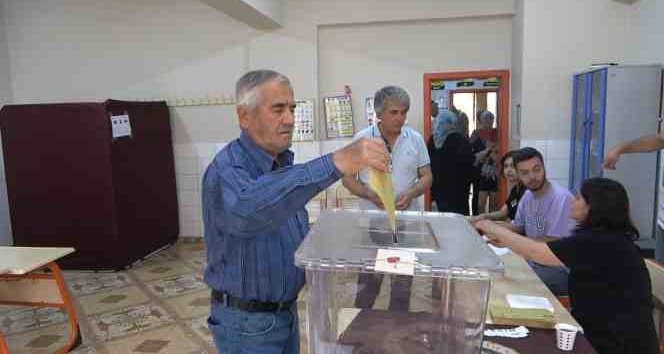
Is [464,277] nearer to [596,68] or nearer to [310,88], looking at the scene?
[596,68]

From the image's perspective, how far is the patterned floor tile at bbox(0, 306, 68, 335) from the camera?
335 centimetres

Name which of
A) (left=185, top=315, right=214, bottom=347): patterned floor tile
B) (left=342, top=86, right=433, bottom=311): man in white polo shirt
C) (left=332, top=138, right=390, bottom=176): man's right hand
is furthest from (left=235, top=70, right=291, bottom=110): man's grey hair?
(left=185, top=315, right=214, bottom=347): patterned floor tile

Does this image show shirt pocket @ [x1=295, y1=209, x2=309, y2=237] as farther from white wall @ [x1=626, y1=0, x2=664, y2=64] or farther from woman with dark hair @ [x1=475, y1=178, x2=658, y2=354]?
white wall @ [x1=626, y1=0, x2=664, y2=64]

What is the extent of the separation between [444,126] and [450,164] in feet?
1.22

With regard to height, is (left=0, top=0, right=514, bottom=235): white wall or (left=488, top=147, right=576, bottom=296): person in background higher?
(left=0, top=0, right=514, bottom=235): white wall

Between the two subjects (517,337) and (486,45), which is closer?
(517,337)

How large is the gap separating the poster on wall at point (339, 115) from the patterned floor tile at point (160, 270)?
2.09m

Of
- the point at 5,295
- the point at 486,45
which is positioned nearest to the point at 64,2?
the point at 5,295

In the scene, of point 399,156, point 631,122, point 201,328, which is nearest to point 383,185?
point 399,156

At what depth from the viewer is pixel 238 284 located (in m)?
1.21

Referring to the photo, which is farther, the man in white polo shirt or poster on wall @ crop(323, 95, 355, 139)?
poster on wall @ crop(323, 95, 355, 139)

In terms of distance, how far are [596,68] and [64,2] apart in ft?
18.3

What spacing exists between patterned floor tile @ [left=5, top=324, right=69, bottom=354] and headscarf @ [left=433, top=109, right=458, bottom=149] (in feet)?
11.3

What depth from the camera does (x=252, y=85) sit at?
1149 millimetres
